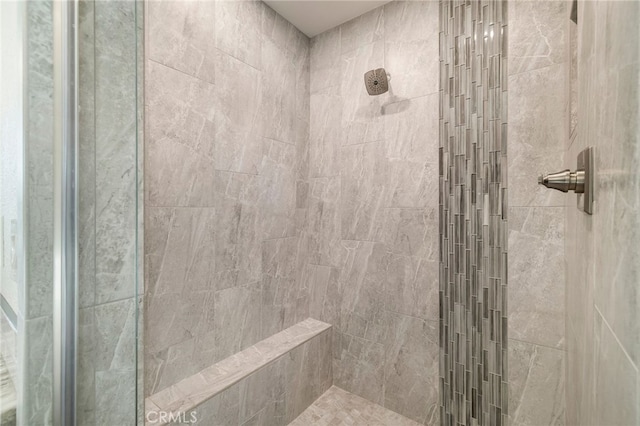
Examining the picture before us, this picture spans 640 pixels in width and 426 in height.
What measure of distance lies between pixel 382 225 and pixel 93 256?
4.78 ft

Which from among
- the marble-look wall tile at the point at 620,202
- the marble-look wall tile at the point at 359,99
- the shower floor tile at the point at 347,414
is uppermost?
the marble-look wall tile at the point at 359,99

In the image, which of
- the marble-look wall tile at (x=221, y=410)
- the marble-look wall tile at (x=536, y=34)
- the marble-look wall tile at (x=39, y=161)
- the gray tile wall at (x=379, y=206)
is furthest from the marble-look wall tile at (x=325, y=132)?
the marble-look wall tile at (x=39, y=161)

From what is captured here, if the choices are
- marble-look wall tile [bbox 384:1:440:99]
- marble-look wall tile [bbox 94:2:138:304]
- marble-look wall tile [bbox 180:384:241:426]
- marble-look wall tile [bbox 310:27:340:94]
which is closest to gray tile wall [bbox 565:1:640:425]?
marble-look wall tile [bbox 94:2:138:304]

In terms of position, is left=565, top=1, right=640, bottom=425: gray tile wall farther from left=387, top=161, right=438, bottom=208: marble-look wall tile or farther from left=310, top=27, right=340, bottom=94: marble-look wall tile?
left=310, top=27, right=340, bottom=94: marble-look wall tile

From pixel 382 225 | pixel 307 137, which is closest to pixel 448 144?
pixel 382 225

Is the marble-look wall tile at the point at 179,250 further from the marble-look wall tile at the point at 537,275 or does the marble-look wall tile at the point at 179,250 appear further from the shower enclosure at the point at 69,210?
the marble-look wall tile at the point at 537,275

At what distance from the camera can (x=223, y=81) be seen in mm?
1500

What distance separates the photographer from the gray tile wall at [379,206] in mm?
1551

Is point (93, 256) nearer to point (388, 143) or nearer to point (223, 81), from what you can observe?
point (223, 81)

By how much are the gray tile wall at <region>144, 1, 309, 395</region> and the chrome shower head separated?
539mm

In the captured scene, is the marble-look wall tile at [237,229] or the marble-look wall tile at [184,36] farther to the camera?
the marble-look wall tile at [237,229]

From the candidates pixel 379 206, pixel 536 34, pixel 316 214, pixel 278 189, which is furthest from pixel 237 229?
pixel 536 34

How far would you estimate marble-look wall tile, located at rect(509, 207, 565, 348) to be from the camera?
1198 millimetres

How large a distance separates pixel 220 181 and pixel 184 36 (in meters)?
0.69
